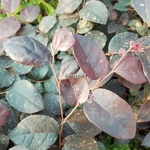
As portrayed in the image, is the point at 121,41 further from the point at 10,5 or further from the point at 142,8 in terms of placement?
the point at 10,5

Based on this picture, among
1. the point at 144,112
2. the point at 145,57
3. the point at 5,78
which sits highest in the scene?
the point at 145,57

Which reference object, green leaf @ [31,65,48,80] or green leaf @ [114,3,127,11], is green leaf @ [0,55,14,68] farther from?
green leaf @ [114,3,127,11]

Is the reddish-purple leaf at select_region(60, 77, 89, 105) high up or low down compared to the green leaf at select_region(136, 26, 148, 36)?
up

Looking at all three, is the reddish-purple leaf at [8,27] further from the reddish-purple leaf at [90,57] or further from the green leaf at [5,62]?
the reddish-purple leaf at [90,57]

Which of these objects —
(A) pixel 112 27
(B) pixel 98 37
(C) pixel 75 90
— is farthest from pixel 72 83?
(A) pixel 112 27

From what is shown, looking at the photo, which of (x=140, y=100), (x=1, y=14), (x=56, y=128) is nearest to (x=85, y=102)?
(x=56, y=128)

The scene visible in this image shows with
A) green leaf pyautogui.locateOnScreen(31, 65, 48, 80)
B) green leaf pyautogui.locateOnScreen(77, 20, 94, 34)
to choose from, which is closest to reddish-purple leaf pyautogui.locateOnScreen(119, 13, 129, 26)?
green leaf pyautogui.locateOnScreen(77, 20, 94, 34)

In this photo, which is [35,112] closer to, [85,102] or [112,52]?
[85,102]
